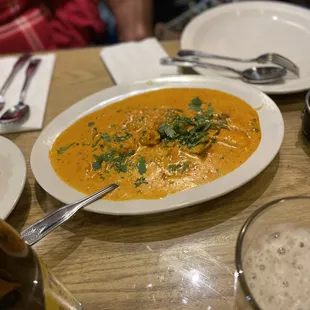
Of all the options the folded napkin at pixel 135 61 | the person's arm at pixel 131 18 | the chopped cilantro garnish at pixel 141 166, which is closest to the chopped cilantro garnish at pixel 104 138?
the chopped cilantro garnish at pixel 141 166

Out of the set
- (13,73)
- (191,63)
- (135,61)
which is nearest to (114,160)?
(191,63)

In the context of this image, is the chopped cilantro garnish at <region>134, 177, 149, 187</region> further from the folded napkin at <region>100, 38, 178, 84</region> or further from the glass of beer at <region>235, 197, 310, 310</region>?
the folded napkin at <region>100, 38, 178, 84</region>

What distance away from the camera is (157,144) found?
105 centimetres

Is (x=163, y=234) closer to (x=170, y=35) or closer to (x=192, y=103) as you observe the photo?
(x=192, y=103)

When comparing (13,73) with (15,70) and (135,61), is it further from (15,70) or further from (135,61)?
(135,61)

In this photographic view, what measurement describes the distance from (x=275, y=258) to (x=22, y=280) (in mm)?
420

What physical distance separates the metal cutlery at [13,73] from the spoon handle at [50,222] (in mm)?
671

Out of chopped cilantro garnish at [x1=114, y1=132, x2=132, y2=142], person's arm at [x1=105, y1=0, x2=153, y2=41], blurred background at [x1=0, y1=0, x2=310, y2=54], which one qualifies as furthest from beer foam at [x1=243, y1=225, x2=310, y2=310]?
person's arm at [x1=105, y1=0, x2=153, y2=41]

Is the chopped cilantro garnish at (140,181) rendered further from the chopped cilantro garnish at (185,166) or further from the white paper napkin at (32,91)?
the white paper napkin at (32,91)

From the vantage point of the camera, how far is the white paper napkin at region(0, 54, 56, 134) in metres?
1.29

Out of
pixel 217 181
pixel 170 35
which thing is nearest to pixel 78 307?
pixel 217 181

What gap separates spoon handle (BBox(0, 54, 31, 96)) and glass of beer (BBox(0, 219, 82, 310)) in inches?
36.8

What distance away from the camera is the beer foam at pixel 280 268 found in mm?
633

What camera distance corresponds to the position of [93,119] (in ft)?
3.92
